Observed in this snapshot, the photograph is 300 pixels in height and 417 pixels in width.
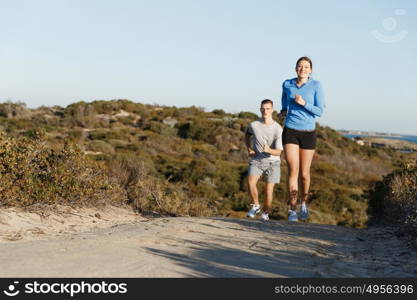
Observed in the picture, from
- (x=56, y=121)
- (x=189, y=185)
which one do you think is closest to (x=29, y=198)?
(x=189, y=185)

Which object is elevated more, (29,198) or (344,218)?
(29,198)

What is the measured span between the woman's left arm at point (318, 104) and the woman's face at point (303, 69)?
0.22 meters

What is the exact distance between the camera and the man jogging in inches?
281

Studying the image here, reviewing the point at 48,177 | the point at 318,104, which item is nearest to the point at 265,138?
the point at 318,104

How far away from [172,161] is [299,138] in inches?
505

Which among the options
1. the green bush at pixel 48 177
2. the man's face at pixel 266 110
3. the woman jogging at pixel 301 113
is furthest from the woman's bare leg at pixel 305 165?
the green bush at pixel 48 177

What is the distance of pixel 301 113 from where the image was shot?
22.5 ft

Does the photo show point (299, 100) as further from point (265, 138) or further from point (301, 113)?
point (265, 138)

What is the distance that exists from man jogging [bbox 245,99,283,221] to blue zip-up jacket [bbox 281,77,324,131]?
317 millimetres

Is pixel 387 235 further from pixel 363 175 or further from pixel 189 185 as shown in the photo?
pixel 363 175

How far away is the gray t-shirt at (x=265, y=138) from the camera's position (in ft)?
23.4

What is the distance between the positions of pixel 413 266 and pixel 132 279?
285 cm

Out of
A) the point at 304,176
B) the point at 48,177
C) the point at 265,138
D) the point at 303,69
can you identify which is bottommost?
the point at 48,177

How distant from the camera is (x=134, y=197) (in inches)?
383
